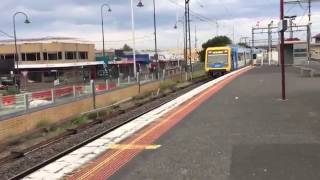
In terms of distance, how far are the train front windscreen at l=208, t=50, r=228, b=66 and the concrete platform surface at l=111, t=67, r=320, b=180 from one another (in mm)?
38438

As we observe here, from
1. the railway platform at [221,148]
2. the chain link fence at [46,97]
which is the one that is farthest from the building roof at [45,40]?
the railway platform at [221,148]

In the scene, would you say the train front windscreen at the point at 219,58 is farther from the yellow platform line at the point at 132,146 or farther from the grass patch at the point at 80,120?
the yellow platform line at the point at 132,146

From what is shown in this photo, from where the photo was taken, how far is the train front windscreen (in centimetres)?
5841

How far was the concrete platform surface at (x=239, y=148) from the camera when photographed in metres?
9.78

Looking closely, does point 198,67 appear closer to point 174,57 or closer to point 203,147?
point 174,57

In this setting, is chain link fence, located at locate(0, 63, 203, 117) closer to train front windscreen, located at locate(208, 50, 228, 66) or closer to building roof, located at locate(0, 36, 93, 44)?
train front windscreen, located at locate(208, 50, 228, 66)

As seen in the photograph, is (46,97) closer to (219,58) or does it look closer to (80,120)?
(80,120)

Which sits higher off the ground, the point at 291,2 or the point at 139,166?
the point at 291,2

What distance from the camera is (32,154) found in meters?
14.1

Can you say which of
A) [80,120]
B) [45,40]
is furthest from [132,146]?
[45,40]

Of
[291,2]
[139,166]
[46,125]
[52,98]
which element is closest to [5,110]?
[46,125]

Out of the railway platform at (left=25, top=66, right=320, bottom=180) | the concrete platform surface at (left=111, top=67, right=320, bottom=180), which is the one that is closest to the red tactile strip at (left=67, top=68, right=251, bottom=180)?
the railway platform at (left=25, top=66, right=320, bottom=180)

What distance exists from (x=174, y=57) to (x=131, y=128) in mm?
126554

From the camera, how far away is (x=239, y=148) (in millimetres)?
11992
